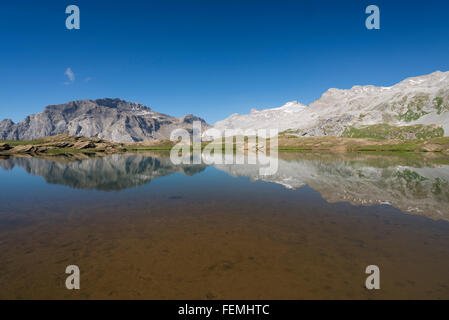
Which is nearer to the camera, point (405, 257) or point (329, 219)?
point (405, 257)

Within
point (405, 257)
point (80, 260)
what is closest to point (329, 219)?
point (405, 257)

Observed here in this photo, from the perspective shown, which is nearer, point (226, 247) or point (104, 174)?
point (226, 247)

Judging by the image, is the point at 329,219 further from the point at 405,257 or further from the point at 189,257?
the point at 189,257

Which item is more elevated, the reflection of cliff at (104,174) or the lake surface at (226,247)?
the reflection of cliff at (104,174)

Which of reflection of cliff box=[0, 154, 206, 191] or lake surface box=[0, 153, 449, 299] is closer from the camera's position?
lake surface box=[0, 153, 449, 299]

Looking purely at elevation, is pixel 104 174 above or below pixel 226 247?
above

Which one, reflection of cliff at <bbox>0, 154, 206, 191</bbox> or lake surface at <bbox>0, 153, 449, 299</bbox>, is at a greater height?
reflection of cliff at <bbox>0, 154, 206, 191</bbox>

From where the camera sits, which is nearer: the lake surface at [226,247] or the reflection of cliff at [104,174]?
the lake surface at [226,247]
